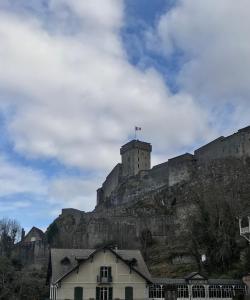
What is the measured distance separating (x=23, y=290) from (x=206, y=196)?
31.6m

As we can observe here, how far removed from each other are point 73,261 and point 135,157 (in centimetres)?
9824

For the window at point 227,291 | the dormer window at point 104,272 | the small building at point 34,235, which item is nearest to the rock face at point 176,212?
the small building at point 34,235

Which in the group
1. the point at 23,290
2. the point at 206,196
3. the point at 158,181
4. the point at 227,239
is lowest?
the point at 23,290

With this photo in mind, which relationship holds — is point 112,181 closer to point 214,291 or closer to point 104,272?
point 104,272

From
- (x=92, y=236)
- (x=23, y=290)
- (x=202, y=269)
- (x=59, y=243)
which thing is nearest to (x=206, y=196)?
(x=202, y=269)

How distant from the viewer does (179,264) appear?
271 ft

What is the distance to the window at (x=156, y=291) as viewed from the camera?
188 ft

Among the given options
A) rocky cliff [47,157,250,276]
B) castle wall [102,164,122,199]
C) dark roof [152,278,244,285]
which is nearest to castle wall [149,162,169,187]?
rocky cliff [47,157,250,276]

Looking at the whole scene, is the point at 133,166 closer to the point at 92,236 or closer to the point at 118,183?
the point at 118,183

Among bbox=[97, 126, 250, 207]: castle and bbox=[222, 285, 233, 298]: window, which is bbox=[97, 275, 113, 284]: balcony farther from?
bbox=[97, 126, 250, 207]: castle

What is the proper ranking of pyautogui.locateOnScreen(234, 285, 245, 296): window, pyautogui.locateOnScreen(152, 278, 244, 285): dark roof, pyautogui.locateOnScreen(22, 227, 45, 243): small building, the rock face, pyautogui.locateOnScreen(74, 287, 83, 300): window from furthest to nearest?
1. pyautogui.locateOnScreen(22, 227, 45, 243): small building
2. the rock face
3. pyautogui.locateOnScreen(234, 285, 245, 296): window
4. pyautogui.locateOnScreen(152, 278, 244, 285): dark roof
5. pyautogui.locateOnScreen(74, 287, 83, 300): window

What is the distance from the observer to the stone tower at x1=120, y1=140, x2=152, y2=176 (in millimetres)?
154500

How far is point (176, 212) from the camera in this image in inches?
4279

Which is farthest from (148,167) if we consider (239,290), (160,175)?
(239,290)
